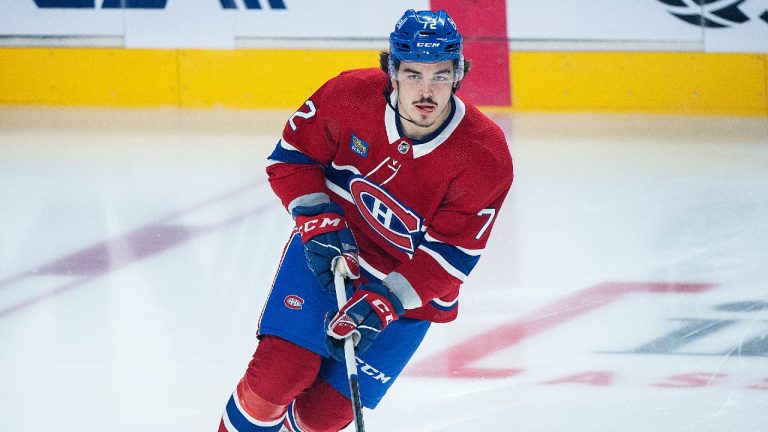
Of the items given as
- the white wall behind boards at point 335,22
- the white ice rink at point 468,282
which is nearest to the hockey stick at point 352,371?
the white ice rink at point 468,282

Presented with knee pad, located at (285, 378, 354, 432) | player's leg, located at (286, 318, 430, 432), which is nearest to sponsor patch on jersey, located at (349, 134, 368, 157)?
player's leg, located at (286, 318, 430, 432)

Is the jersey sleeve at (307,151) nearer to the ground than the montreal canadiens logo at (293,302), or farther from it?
farther from it

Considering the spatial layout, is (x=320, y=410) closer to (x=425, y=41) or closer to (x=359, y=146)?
(x=359, y=146)

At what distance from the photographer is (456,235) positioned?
2.85 metres

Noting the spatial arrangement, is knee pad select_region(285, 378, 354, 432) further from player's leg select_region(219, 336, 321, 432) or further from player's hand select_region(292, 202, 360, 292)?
player's hand select_region(292, 202, 360, 292)

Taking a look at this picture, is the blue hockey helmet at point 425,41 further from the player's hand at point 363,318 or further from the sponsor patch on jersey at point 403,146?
the player's hand at point 363,318

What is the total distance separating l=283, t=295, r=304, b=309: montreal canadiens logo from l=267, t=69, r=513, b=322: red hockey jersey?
6.7 inches

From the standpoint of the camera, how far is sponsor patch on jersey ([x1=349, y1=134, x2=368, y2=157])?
2.89 metres

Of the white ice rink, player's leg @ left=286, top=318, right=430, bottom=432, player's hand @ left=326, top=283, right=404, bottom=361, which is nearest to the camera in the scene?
player's hand @ left=326, top=283, right=404, bottom=361

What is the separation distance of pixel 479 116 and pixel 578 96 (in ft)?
14.3

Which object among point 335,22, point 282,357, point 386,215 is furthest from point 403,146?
point 335,22

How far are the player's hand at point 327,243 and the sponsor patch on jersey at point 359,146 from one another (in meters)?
0.13

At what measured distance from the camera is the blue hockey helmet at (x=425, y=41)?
2.73 m

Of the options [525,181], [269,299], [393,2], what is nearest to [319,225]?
[269,299]
